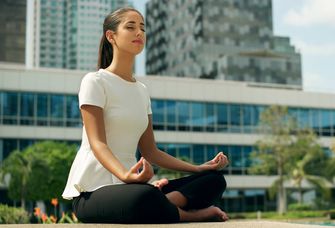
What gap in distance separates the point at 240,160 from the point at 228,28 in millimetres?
39242

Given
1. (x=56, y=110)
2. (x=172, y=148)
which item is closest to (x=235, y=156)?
(x=172, y=148)

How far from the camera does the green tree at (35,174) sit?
3019 cm

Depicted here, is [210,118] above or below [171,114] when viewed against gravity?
below

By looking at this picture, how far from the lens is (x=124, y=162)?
12.6 feet

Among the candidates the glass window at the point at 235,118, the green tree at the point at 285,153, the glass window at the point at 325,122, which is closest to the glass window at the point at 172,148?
the glass window at the point at 235,118

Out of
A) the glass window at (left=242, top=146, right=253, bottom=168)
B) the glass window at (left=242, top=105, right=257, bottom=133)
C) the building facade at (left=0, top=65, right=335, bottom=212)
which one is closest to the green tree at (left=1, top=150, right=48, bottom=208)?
the building facade at (left=0, top=65, right=335, bottom=212)

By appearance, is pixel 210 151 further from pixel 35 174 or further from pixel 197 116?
pixel 35 174

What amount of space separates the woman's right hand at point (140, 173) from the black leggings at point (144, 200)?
3 centimetres

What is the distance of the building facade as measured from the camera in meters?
37.6

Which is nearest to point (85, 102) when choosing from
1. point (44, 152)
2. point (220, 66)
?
point (44, 152)

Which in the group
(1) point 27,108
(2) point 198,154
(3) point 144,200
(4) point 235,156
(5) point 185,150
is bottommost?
(4) point 235,156

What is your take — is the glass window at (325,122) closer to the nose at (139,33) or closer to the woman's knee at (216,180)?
the nose at (139,33)

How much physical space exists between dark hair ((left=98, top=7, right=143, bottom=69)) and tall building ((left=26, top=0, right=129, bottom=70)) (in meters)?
130

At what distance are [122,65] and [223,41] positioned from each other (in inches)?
3006
